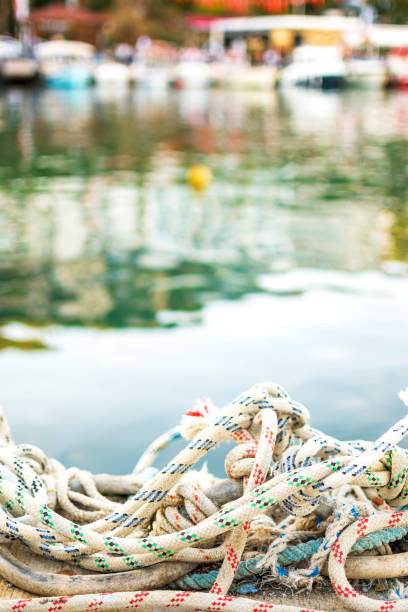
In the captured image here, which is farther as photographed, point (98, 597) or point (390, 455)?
point (390, 455)

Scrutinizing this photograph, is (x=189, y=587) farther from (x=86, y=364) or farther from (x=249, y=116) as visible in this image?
(x=249, y=116)

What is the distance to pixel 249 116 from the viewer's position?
2645 centimetres

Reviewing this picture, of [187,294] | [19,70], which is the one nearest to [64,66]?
[19,70]

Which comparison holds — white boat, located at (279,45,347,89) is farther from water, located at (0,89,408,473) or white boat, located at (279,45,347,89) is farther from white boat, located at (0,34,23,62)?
water, located at (0,89,408,473)

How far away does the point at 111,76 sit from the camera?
46.2 meters

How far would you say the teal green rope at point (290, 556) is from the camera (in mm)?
1668

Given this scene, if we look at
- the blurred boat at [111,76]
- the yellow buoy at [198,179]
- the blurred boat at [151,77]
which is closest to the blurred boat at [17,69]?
the blurred boat at [111,76]

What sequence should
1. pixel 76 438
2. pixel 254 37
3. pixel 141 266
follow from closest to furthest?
pixel 76 438
pixel 141 266
pixel 254 37

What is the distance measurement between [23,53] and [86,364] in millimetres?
44569

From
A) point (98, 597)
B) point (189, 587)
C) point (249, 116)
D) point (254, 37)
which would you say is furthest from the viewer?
point (254, 37)

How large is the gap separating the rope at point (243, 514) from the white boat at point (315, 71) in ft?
138

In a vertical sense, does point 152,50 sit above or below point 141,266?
above

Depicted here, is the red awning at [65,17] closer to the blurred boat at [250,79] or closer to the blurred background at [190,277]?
the blurred boat at [250,79]

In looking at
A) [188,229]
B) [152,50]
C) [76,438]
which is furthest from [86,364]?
[152,50]
